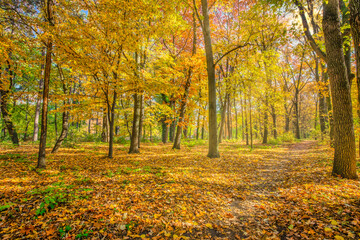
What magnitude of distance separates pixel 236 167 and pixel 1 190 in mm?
8656

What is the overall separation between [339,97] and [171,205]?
6.65 metres

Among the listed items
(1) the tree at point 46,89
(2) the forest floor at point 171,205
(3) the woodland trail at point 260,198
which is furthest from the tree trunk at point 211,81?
(1) the tree at point 46,89

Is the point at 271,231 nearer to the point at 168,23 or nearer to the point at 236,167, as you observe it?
the point at 236,167

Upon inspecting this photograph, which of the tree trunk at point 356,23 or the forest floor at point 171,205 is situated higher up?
the tree trunk at point 356,23

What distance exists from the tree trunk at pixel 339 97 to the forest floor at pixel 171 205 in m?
0.67

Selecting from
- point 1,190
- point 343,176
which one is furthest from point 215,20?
point 1,190

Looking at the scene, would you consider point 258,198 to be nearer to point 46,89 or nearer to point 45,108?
point 45,108

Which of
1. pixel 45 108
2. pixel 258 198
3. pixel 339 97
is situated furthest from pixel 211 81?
pixel 45 108

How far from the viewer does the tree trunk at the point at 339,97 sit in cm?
536

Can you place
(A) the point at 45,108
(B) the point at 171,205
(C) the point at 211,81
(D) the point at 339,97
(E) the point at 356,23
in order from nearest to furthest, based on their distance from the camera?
(E) the point at 356,23
(B) the point at 171,205
(D) the point at 339,97
(A) the point at 45,108
(C) the point at 211,81

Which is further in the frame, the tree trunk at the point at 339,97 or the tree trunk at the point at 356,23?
the tree trunk at the point at 339,97

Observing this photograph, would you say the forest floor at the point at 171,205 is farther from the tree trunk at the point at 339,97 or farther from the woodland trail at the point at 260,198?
the tree trunk at the point at 339,97

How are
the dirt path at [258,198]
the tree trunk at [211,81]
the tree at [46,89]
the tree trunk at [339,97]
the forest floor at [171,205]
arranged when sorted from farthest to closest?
the tree trunk at [211,81] < the tree at [46,89] < the tree trunk at [339,97] < the dirt path at [258,198] < the forest floor at [171,205]

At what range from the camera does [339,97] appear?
543 centimetres
